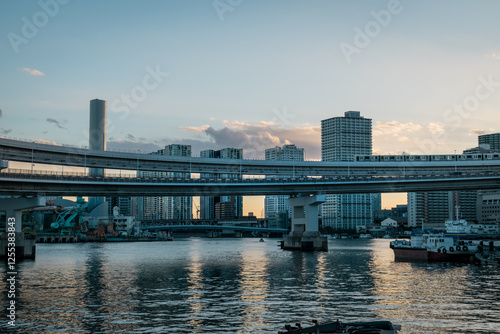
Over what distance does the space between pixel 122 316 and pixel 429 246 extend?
251 ft

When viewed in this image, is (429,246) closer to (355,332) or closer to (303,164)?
(303,164)

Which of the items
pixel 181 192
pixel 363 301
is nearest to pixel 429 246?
pixel 181 192

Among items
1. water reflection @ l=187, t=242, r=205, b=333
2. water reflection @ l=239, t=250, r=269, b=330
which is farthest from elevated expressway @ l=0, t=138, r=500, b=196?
water reflection @ l=239, t=250, r=269, b=330

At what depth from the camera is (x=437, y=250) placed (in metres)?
99.1

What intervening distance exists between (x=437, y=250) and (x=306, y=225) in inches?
1498

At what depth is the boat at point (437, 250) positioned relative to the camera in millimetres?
98562

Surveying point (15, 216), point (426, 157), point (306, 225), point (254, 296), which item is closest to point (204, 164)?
point (306, 225)

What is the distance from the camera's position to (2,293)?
49969 millimetres

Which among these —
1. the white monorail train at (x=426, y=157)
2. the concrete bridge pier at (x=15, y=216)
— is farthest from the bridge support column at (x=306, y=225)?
the concrete bridge pier at (x=15, y=216)

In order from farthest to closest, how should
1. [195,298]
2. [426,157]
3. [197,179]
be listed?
[426,157] < [197,179] < [195,298]

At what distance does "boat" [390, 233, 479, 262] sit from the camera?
98.6m

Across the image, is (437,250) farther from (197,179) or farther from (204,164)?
Result: (204,164)

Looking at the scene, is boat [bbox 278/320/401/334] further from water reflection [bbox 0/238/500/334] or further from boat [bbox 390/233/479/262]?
boat [bbox 390/233/479/262]

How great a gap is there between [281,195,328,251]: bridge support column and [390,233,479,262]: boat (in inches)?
993
